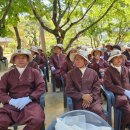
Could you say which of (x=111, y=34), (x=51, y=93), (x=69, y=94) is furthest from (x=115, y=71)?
(x=111, y=34)

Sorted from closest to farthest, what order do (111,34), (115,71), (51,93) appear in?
(115,71) < (51,93) < (111,34)

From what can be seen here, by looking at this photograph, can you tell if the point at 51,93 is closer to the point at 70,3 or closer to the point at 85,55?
the point at 85,55

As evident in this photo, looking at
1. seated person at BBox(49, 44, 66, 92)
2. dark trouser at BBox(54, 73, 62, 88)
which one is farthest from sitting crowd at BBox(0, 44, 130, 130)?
seated person at BBox(49, 44, 66, 92)

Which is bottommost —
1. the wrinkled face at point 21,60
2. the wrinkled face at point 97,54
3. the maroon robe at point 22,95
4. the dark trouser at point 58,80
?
the dark trouser at point 58,80

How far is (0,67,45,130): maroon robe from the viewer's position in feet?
11.7

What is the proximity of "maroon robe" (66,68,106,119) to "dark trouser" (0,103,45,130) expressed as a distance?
0.55m

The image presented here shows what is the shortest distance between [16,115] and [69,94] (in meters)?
0.80

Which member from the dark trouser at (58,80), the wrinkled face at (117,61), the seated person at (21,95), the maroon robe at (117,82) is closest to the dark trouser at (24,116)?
the seated person at (21,95)

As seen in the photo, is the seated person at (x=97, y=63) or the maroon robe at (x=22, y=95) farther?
the seated person at (x=97, y=63)

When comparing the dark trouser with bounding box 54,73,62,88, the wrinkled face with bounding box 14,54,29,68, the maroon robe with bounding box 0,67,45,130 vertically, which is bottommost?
the dark trouser with bounding box 54,73,62,88

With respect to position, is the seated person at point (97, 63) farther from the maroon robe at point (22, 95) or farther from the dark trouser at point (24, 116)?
the dark trouser at point (24, 116)

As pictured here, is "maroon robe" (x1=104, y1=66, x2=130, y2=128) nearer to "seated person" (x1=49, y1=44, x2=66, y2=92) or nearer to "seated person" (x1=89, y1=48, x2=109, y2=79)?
"seated person" (x1=89, y1=48, x2=109, y2=79)

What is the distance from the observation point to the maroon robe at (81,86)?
408 cm

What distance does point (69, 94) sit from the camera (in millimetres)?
4121
